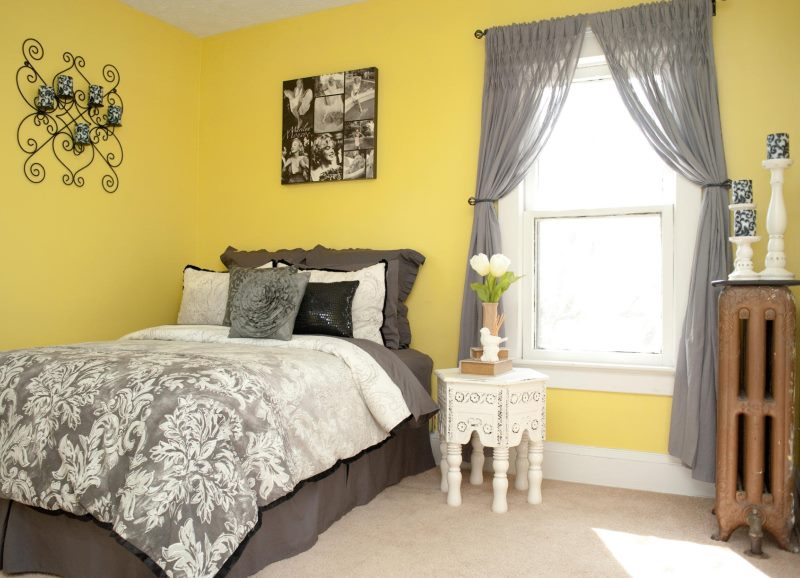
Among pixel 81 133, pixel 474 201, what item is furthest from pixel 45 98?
pixel 474 201

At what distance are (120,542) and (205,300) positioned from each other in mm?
1946

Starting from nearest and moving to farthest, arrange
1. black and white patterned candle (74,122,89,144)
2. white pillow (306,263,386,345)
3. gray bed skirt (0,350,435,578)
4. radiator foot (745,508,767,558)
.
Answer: gray bed skirt (0,350,435,578)
radiator foot (745,508,767,558)
white pillow (306,263,386,345)
black and white patterned candle (74,122,89,144)

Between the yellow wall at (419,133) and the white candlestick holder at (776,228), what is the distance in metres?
0.35

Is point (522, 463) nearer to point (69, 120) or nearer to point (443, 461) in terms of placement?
point (443, 461)

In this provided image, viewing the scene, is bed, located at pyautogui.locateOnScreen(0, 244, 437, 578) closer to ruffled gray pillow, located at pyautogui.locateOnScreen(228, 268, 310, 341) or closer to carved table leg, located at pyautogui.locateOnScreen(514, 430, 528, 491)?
ruffled gray pillow, located at pyautogui.locateOnScreen(228, 268, 310, 341)

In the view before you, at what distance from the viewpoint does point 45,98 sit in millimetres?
3412

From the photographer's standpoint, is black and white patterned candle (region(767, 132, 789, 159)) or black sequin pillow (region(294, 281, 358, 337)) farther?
black sequin pillow (region(294, 281, 358, 337))

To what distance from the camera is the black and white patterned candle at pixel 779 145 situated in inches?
104

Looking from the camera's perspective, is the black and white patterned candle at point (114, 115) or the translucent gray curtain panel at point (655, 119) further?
the black and white patterned candle at point (114, 115)

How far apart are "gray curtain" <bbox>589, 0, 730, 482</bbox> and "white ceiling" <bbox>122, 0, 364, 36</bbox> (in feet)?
5.79

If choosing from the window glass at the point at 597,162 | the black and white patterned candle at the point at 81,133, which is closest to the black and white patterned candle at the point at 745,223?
the window glass at the point at 597,162

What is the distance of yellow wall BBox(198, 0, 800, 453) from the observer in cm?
309

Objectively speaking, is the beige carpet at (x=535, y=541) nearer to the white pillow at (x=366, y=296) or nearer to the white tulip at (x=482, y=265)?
the white pillow at (x=366, y=296)

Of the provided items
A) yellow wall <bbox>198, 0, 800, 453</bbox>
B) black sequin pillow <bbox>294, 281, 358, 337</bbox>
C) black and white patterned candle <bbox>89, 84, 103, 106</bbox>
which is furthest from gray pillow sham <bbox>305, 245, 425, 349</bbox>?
black and white patterned candle <bbox>89, 84, 103, 106</bbox>
